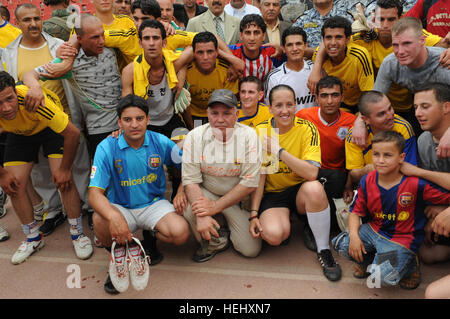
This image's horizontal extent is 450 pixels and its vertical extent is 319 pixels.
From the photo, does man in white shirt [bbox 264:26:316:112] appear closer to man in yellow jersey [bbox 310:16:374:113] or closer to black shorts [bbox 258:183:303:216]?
man in yellow jersey [bbox 310:16:374:113]

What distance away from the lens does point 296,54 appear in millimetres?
4176

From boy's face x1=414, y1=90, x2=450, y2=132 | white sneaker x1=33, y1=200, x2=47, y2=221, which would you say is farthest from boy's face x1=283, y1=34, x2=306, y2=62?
white sneaker x1=33, y1=200, x2=47, y2=221

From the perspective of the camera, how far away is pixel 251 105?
152 inches

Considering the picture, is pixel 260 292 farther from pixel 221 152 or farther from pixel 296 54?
pixel 296 54

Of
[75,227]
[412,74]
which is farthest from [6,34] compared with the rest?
[412,74]

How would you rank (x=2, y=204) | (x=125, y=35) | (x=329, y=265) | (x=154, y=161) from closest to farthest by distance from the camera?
(x=329, y=265) → (x=154, y=161) → (x=125, y=35) → (x=2, y=204)

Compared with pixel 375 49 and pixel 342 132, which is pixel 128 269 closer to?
pixel 342 132

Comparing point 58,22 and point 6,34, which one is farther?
point 6,34

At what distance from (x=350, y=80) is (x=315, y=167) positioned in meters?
1.42

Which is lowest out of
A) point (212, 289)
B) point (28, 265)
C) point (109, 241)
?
point (28, 265)

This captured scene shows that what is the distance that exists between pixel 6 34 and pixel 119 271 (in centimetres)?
383

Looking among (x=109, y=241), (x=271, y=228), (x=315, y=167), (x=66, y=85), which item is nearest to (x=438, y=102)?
(x=315, y=167)

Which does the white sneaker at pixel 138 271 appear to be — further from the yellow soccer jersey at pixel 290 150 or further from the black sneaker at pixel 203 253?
the yellow soccer jersey at pixel 290 150

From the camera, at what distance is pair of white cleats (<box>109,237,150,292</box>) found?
276 cm
